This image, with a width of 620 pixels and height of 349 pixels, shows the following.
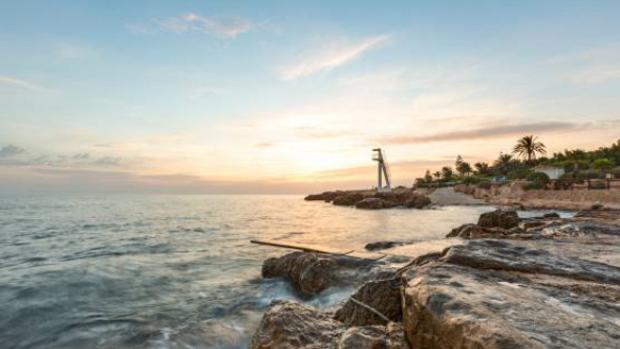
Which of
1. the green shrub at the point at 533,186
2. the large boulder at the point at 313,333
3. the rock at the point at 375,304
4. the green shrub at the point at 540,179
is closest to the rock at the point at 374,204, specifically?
the green shrub at the point at 533,186

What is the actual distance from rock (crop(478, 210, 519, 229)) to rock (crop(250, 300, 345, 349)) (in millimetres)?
17053

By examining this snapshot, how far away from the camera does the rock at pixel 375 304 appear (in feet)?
14.6

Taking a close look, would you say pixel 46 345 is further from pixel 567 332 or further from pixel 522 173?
pixel 522 173

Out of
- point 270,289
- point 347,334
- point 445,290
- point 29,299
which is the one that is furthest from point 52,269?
point 445,290

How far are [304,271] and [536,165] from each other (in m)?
93.7

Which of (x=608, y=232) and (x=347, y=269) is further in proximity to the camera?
(x=608, y=232)

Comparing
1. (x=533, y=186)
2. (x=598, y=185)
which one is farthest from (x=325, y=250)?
(x=533, y=186)

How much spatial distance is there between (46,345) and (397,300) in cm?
643

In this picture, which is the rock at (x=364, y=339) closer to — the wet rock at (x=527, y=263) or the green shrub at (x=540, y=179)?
the wet rock at (x=527, y=263)

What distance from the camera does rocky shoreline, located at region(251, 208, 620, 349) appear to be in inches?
104

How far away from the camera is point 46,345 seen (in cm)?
659

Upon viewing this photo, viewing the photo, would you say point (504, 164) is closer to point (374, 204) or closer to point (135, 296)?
point (374, 204)

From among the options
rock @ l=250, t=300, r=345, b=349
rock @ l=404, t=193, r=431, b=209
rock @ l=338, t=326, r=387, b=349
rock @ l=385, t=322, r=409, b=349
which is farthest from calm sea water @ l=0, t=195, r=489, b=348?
rock @ l=404, t=193, r=431, b=209

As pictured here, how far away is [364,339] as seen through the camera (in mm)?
3607
